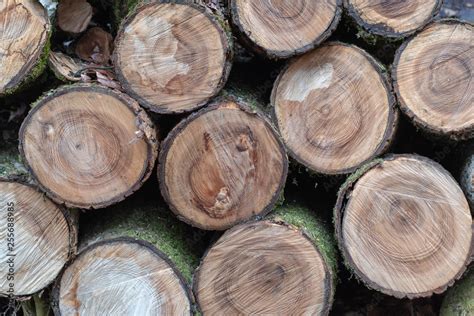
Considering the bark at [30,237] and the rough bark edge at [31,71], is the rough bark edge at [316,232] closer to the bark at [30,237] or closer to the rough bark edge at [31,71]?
the bark at [30,237]

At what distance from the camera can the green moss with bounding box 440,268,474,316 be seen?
7.73 feet

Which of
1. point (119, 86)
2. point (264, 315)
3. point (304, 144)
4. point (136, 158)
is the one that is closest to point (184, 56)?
point (119, 86)

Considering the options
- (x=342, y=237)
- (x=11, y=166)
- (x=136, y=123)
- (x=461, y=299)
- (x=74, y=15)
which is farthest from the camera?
(x=74, y=15)

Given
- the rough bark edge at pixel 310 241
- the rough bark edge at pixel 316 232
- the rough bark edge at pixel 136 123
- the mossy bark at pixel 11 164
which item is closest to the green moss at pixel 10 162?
the mossy bark at pixel 11 164

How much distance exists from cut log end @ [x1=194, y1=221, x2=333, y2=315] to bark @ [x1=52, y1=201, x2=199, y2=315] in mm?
95

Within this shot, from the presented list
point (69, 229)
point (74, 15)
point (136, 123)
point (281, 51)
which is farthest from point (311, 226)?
point (74, 15)

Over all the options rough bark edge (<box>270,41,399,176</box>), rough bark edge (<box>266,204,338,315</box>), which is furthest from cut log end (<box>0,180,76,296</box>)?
rough bark edge (<box>270,41,399,176</box>)

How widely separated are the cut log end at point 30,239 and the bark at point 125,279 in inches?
2.6

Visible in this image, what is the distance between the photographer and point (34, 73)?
7.33ft

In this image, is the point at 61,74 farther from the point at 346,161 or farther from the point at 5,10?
the point at 346,161

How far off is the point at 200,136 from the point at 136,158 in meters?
0.24

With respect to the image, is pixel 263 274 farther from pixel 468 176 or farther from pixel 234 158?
pixel 468 176

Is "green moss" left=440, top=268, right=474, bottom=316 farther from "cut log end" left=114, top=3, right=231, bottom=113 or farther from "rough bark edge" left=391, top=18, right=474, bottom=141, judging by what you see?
"cut log end" left=114, top=3, right=231, bottom=113

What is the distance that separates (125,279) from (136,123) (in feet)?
1.88
